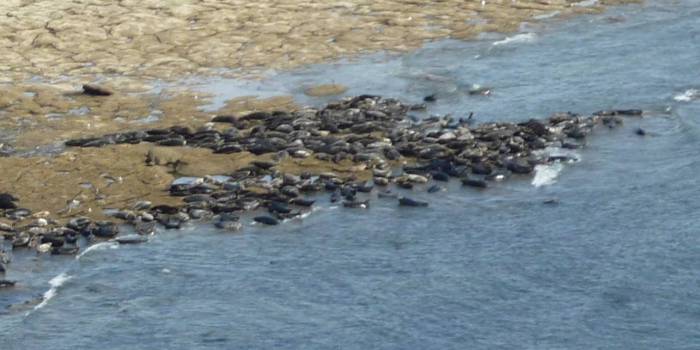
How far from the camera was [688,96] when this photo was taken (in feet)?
87.5

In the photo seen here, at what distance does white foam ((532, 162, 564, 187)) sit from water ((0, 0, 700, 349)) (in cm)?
6

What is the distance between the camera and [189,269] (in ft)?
65.9

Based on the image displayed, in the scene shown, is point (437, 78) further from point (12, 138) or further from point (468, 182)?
point (12, 138)

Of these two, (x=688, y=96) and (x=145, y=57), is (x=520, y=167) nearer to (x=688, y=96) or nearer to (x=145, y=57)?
(x=688, y=96)

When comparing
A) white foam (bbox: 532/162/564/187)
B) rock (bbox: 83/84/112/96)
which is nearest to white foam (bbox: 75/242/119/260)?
white foam (bbox: 532/162/564/187)

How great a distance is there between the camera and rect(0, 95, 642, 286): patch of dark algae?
21828 millimetres

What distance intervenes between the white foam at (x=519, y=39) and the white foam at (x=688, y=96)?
5209 mm

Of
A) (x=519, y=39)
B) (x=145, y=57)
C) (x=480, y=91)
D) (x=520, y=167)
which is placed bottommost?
(x=520, y=167)

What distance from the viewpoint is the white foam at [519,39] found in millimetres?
31297

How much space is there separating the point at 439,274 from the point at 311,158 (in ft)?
17.4

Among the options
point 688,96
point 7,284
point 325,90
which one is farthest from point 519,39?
point 7,284

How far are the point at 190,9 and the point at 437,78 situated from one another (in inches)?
284

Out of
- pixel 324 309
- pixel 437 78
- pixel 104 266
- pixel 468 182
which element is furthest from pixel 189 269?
pixel 437 78

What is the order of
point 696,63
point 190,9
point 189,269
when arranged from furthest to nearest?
point 190,9
point 696,63
point 189,269
